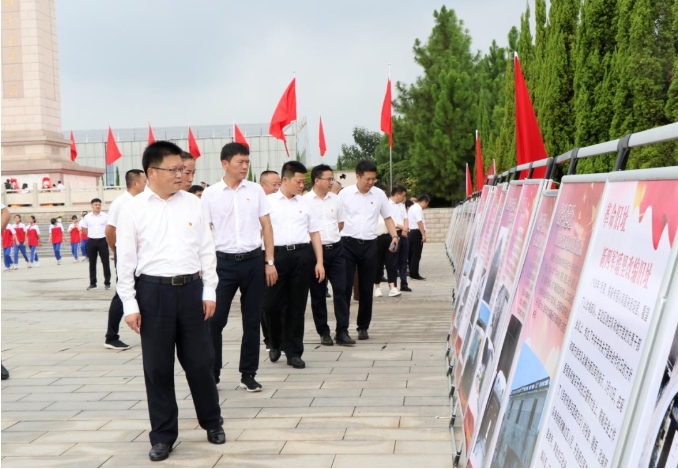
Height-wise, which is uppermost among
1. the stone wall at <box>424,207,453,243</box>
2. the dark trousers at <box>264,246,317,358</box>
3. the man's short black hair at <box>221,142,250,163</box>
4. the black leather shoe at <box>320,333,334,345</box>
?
the man's short black hair at <box>221,142,250,163</box>

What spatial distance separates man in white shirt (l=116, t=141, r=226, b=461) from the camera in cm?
471

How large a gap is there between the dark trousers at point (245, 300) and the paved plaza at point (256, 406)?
0.31m

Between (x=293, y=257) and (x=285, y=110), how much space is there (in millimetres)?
11925

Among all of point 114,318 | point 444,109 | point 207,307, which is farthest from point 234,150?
point 444,109

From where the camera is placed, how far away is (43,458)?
185 inches

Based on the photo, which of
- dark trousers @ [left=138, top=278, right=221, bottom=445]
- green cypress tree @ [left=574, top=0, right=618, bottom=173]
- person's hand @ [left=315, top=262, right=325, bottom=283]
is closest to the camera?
dark trousers @ [left=138, top=278, right=221, bottom=445]

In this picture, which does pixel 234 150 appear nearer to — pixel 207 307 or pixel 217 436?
pixel 207 307

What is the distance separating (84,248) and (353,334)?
23.7 m

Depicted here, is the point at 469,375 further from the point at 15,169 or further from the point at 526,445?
the point at 15,169

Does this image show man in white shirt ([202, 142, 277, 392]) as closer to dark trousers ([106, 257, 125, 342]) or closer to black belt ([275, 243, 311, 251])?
black belt ([275, 243, 311, 251])

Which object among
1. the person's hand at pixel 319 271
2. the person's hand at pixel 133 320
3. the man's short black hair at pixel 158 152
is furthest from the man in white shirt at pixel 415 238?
the person's hand at pixel 133 320

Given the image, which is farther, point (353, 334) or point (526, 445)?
point (353, 334)

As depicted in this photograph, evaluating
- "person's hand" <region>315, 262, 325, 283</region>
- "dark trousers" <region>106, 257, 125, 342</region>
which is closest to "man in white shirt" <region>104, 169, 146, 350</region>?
"dark trousers" <region>106, 257, 125, 342</region>

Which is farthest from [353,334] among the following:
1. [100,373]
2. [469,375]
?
[469,375]
